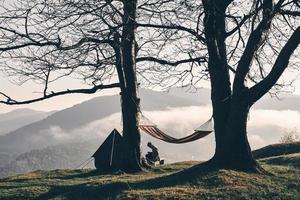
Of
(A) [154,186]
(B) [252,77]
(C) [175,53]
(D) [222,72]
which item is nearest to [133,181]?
(A) [154,186]

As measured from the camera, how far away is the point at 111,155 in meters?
21.0

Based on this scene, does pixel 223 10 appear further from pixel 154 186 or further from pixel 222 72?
pixel 154 186

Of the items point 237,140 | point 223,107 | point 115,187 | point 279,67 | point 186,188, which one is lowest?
point 186,188

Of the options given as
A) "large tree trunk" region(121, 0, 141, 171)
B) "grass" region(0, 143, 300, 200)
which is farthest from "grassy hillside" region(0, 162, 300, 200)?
"large tree trunk" region(121, 0, 141, 171)

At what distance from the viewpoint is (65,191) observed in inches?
577

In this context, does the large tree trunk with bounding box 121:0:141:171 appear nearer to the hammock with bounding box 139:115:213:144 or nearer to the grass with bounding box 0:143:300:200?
the hammock with bounding box 139:115:213:144

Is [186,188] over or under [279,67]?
under

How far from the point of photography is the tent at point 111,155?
2075 cm

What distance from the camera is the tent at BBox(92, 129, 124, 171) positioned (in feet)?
68.1

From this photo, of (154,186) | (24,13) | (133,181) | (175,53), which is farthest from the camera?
(175,53)

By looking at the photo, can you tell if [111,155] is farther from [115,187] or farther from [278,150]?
[278,150]

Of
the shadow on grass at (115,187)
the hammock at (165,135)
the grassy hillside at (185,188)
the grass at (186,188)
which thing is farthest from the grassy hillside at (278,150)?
the shadow on grass at (115,187)

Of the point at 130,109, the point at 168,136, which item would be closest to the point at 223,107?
the point at 168,136

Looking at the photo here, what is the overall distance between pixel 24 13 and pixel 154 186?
26.1ft
